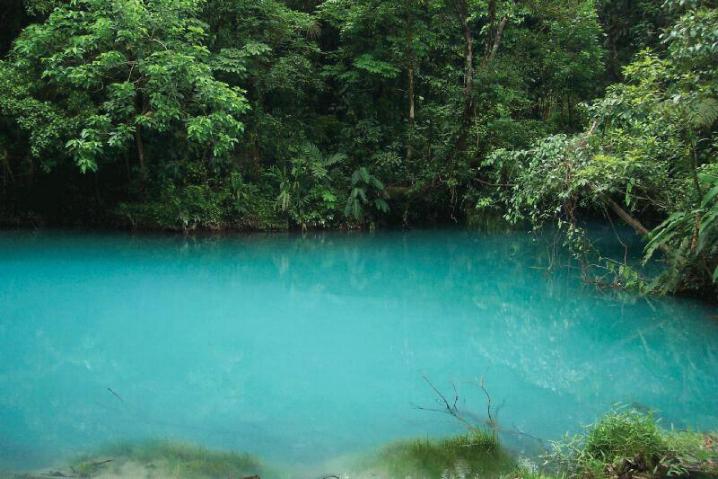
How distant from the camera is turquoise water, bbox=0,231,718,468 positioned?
3.97 meters

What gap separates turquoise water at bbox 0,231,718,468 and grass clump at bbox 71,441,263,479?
14 centimetres

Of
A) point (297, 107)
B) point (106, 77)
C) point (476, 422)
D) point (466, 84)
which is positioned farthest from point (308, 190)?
point (476, 422)

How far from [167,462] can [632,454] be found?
250cm

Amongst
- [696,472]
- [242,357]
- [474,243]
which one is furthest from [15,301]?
[474,243]

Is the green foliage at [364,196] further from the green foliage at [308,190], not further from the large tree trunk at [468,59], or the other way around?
the large tree trunk at [468,59]

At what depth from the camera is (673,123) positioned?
6320 millimetres

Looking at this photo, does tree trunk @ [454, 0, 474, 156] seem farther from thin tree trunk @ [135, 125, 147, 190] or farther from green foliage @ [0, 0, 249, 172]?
thin tree trunk @ [135, 125, 147, 190]

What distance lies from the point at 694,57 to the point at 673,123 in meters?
0.95

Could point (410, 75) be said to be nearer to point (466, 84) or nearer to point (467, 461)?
point (466, 84)

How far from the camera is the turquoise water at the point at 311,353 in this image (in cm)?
397

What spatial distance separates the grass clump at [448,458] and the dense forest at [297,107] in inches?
186

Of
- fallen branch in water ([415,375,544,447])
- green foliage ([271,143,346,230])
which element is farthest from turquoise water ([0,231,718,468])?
green foliage ([271,143,346,230])

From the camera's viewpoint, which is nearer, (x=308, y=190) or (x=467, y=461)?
(x=467, y=461)

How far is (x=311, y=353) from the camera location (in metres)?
5.56
